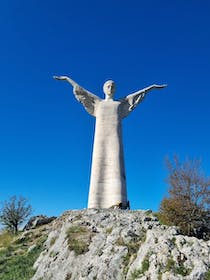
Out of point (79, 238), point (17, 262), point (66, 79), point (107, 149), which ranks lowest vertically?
point (17, 262)

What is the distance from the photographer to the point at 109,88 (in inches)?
1056

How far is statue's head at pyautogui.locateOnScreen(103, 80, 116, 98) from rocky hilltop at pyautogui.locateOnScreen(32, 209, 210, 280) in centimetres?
1001

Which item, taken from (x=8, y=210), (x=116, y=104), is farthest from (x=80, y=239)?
(x=8, y=210)

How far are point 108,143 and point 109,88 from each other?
4.41m

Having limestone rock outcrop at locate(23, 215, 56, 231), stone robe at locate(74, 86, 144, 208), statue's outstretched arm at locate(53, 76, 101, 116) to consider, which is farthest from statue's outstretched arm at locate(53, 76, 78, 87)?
limestone rock outcrop at locate(23, 215, 56, 231)

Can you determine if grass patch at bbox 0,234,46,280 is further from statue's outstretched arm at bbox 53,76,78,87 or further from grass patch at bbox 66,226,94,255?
statue's outstretched arm at bbox 53,76,78,87

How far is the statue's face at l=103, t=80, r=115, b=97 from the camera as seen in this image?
2681 centimetres

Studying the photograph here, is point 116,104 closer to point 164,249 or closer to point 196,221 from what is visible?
point 196,221

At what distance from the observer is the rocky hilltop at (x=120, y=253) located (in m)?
10.7

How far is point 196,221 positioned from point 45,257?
8.54 meters

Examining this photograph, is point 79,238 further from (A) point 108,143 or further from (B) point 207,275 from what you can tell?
(A) point 108,143

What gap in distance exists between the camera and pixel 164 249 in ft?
37.4

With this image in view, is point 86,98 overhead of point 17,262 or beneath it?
overhead

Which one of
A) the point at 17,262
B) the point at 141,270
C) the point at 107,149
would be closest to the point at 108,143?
the point at 107,149
